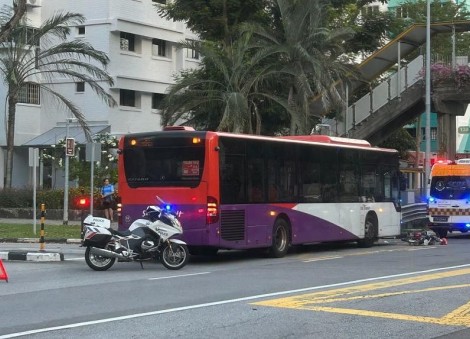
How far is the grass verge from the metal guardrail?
12.2m

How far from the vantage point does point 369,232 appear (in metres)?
23.1

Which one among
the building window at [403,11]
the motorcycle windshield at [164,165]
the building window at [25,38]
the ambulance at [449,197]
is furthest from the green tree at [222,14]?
the building window at [403,11]

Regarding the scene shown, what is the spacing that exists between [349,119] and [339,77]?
3857 mm

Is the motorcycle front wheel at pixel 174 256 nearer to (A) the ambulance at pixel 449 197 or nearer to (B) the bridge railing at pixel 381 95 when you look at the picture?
(A) the ambulance at pixel 449 197

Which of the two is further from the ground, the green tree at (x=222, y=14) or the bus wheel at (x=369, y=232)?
the green tree at (x=222, y=14)

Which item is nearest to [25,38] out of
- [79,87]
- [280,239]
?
[79,87]

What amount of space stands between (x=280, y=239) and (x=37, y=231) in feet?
36.0

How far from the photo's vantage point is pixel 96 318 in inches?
381

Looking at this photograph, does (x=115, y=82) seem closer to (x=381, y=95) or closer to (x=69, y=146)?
(x=381, y=95)

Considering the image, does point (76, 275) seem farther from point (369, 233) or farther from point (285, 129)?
point (285, 129)

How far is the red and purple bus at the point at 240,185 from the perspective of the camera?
1694 centimetres

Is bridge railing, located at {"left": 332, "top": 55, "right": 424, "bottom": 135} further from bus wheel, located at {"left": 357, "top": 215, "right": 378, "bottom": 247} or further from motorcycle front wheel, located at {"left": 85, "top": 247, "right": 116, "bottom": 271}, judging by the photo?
motorcycle front wheel, located at {"left": 85, "top": 247, "right": 116, "bottom": 271}

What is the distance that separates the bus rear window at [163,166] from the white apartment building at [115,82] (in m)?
24.9

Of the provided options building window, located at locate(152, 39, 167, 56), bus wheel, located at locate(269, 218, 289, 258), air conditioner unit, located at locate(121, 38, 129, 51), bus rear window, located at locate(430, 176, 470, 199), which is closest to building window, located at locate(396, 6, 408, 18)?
building window, located at locate(152, 39, 167, 56)
